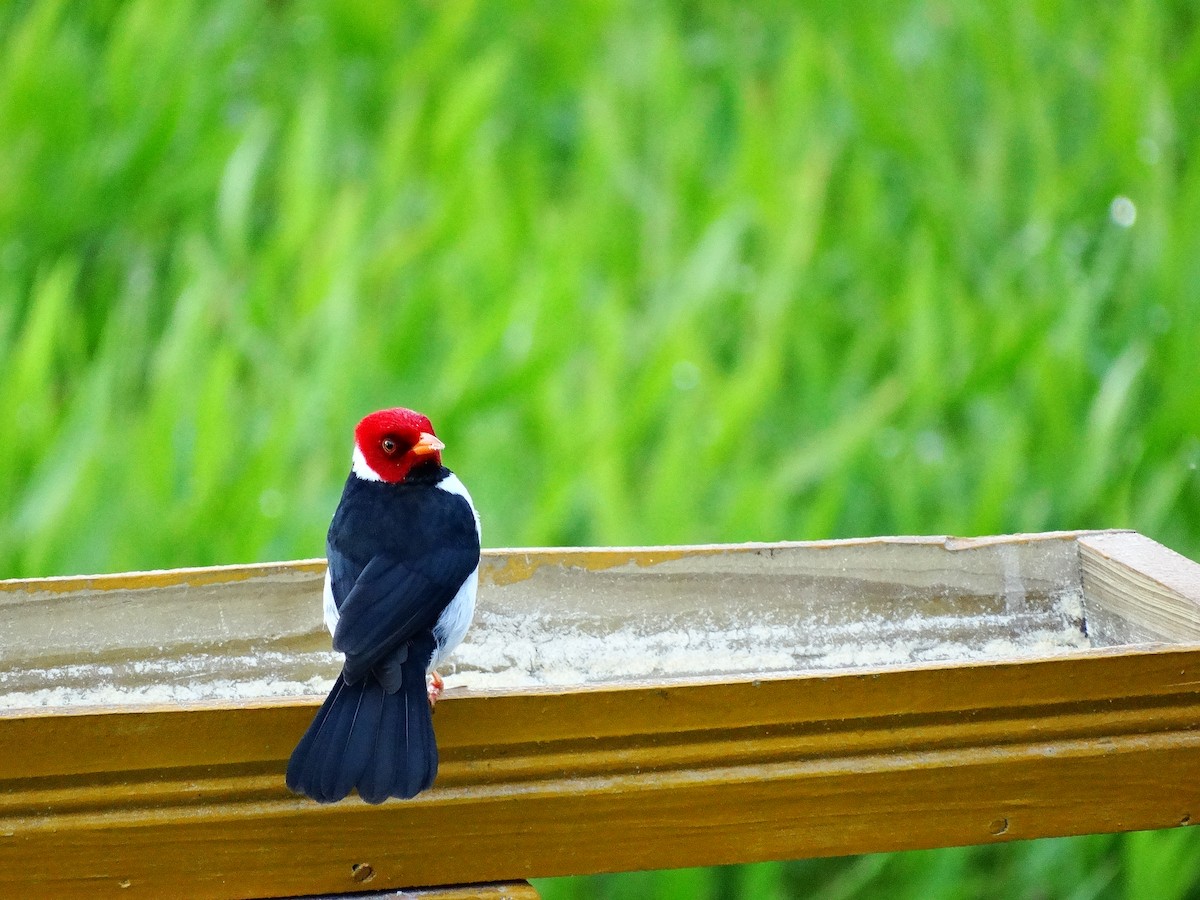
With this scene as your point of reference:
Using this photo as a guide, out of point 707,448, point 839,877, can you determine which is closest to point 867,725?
point 839,877

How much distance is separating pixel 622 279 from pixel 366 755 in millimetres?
1495

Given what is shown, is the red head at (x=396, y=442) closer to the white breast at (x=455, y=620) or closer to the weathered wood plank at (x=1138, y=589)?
the white breast at (x=455, y=620)

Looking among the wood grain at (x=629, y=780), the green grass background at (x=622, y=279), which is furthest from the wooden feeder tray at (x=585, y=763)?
the green grass background at (x=622, y=279)

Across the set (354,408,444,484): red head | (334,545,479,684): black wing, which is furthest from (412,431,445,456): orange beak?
(334,545,479,684): black wing

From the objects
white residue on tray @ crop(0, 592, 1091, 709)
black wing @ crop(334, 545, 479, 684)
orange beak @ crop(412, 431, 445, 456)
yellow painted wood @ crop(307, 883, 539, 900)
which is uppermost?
orange beak @ crop(412, 431, 445, 456)

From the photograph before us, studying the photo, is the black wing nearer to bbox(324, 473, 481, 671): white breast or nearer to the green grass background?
bbox(324, 473, 481, 671): white breast

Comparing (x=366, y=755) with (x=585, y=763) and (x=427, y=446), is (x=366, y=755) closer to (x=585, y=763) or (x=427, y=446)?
(x=585, y=763)

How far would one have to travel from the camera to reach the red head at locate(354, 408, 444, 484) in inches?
46.6

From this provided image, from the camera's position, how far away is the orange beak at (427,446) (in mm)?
1168

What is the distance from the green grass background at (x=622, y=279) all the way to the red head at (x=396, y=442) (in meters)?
0.49

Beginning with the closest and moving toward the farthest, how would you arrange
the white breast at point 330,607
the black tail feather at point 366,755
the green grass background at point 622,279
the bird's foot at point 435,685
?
the black tail feather at point 366,755, the bird's foot at point 435,685, the white breast at point 330,607, the green grass background at point 622,279

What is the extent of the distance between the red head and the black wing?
0.12m

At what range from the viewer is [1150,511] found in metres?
1.86

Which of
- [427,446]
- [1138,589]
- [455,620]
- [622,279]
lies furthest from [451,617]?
[622,279]
